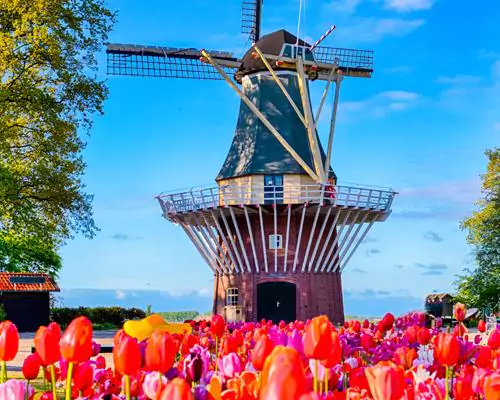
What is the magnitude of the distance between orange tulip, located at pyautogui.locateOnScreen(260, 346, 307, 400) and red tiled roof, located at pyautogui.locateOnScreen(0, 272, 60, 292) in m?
33.8

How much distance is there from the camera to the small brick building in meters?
34.3

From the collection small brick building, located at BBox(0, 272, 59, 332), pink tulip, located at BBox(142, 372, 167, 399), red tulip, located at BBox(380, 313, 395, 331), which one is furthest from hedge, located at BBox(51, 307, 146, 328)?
pink tulip, located at BBox(142, 372, 167, 399)

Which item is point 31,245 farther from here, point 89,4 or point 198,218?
point 89,4

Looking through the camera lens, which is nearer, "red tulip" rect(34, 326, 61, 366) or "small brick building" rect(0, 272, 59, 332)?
"red tulip" rect(34, 326, 61, 366)

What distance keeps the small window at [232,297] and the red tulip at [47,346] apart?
84.3ft

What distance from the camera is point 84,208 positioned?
1057 inches

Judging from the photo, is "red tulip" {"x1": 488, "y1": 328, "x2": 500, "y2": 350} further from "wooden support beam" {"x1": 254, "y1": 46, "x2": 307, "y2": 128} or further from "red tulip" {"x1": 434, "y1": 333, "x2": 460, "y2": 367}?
"wooden support beam" {"x1": 254, "y1": 46, "x2": 307, "y2": 128}

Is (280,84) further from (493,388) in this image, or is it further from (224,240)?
(493,388)

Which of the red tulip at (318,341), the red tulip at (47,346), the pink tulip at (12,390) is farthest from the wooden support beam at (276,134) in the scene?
the pink tulip at (12,390)

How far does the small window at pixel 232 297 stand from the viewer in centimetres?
2903

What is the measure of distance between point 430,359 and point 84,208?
2261cm

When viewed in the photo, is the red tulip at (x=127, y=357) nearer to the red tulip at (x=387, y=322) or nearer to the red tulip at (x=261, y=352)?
the red tulip at (x=261, y=352)

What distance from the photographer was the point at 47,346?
340 centimetres

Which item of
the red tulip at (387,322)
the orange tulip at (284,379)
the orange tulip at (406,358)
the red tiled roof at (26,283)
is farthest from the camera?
the red tiled roof at (26,283)
